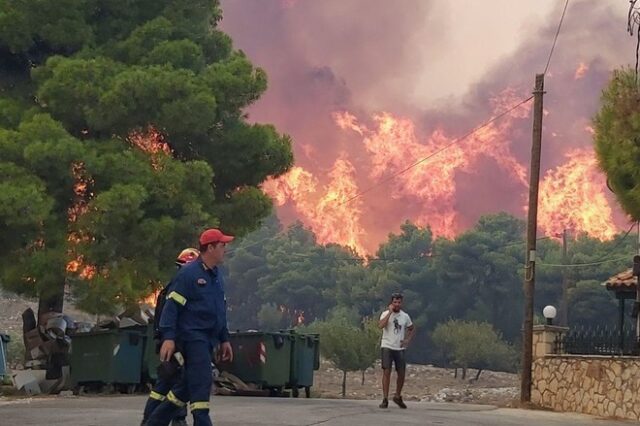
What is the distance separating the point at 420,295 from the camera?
85938 mm

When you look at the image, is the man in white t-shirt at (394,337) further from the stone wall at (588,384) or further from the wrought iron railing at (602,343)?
the wrought iron railing at (602,343)

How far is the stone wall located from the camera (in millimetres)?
17703

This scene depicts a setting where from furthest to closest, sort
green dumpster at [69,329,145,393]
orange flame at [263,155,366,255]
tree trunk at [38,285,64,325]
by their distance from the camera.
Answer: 1. orange flame at [263,155,366,255]
2. tree trunk at [38,285,64,325]
3. green dumpster at [69,329,145,393]

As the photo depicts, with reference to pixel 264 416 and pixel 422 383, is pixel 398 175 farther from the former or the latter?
pixel 264 416

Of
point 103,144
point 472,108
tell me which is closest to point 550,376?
point 103,144

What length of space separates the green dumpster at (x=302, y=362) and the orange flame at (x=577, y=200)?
56.7m

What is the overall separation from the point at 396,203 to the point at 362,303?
20619 mm

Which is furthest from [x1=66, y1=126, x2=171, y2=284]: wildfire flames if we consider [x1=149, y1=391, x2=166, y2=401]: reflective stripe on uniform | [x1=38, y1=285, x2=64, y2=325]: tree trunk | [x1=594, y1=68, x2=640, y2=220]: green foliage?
[x1=149, y1=391, x2=166, y2=401]: reflective stripe on uniform

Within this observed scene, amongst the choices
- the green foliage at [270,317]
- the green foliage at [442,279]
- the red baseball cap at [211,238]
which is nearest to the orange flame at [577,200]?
the green foliage at [442,279]

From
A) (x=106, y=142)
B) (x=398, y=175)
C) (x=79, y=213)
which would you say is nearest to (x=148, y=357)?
(x=79, y=213)

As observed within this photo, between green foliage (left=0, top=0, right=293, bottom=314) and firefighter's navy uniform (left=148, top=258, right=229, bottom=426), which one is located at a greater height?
green foliage (left=0, top=0, right=293, bottom=314)

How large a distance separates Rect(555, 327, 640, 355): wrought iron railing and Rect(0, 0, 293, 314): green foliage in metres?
8.21

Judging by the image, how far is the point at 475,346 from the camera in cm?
7038

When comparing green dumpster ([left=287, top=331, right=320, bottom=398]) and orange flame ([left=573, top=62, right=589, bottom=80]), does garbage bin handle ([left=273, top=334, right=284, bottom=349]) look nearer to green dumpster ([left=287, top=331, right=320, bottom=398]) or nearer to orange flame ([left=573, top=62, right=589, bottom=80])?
green dumpster ([left=287, top=331, right=320, bottom=398])
